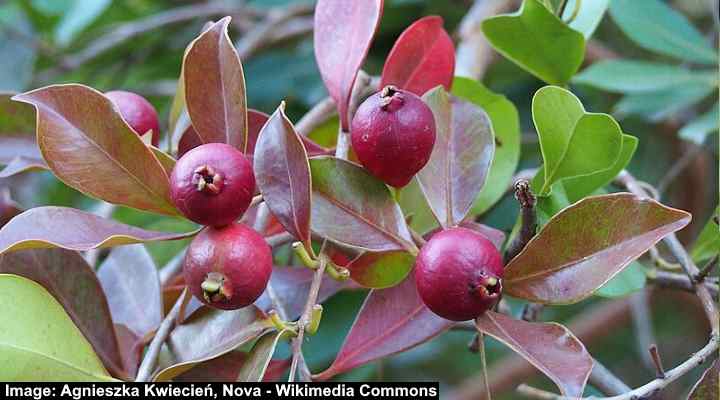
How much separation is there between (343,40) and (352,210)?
0.46 feet

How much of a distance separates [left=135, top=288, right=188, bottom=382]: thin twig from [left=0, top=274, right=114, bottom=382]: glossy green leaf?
0.08ft

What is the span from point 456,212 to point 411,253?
43 millimetres

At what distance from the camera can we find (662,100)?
1080 millimetres

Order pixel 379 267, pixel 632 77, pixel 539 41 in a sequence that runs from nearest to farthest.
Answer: pixel 379 267 → pixel 539 41 → pixel 632 77

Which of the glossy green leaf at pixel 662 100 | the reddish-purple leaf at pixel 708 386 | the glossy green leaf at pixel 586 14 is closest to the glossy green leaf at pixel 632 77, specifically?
the glossy green leaf at pixel 662 100

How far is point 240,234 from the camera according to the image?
1.58 ft

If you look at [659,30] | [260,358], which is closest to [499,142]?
[260,358]

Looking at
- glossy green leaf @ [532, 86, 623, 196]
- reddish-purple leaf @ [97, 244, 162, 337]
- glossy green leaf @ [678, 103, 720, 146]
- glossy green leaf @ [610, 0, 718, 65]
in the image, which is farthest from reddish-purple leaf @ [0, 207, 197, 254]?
glossy green leaf @ [610, 0, 718, 65]

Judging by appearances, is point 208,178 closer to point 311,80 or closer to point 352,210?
point 352,210

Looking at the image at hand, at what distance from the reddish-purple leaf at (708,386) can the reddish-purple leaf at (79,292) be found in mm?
374

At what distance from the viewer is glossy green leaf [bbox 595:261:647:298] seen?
0.63 meters

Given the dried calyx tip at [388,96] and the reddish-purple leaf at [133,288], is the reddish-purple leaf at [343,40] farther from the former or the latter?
the reddish-purple leaf at [133,288]

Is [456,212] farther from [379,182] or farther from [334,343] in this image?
[334,343]

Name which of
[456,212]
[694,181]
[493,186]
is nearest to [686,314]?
[694,181]
